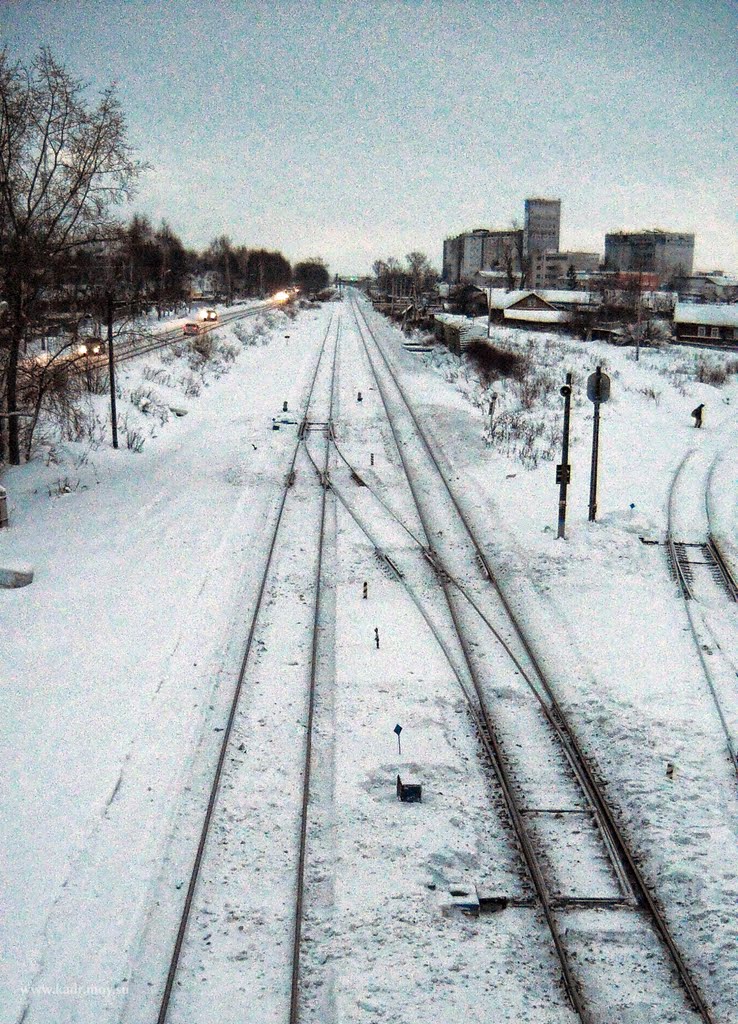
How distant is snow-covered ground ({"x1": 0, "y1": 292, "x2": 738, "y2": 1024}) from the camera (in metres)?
6.36

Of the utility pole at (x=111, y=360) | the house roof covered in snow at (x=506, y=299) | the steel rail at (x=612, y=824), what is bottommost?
the steel rail at (x=612, y=824)

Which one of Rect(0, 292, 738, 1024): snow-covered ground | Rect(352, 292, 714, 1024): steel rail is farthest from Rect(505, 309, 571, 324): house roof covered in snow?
Rect(352, 292, 714, 1024): steel rail

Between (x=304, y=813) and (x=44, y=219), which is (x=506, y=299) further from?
(x=304, y=813)

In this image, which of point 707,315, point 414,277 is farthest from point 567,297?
point 414,277

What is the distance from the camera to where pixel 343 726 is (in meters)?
9.60

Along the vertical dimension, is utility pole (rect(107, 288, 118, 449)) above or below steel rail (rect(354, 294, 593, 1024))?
above

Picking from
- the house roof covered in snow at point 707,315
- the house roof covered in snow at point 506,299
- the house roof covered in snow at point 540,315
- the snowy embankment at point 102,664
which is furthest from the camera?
the house roof covered in snow at point 506,299

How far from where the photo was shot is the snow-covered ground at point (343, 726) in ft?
20.9

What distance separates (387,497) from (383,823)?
11648 millimetres

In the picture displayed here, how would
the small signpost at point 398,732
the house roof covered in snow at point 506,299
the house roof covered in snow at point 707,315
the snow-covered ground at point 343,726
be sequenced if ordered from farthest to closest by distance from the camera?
the house roof covered in snow at point 506,299 → the house roof covered in snow at point 707,315 → the small signpost at point 398,732 → the snow-covered ground at point 343,726

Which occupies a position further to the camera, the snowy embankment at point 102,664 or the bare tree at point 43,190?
the bare tree at point 43,190

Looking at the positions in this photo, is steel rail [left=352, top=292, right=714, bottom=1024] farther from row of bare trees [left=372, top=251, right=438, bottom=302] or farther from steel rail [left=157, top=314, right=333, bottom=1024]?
row of bare trees [left=372, top=251, right=438, bottom=302]

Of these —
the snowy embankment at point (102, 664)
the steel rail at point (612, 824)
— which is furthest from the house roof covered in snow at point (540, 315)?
the steel rail at point (612, 824)

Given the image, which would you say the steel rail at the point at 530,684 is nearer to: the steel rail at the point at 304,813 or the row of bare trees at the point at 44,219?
the steel rail at the point at 304,813
